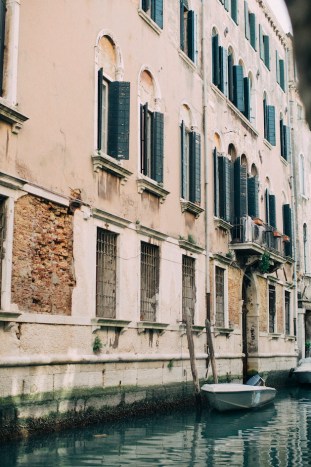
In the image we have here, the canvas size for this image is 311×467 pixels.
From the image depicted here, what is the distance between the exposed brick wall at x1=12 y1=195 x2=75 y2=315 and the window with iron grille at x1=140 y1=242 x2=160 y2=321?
245 cm

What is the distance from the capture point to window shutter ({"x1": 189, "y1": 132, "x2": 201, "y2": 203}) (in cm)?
1355

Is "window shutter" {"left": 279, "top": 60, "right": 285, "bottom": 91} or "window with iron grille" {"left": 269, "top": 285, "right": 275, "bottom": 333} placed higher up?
"window shutter" {"left": 279, "top": 60, "right": 285, "bottom": 91}

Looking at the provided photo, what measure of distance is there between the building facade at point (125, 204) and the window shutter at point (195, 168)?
31 mm

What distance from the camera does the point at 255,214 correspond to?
→ 1745cm

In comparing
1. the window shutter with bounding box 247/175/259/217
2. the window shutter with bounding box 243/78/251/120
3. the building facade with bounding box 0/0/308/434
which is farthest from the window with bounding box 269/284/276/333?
the window shutter with bounding box 243/78/251/120

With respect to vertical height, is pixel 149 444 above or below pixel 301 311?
below

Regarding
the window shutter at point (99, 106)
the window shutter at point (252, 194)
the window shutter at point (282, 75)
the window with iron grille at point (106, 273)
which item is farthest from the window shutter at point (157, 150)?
the window shutter at point (282, 75)

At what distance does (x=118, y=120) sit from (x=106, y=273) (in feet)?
7.81

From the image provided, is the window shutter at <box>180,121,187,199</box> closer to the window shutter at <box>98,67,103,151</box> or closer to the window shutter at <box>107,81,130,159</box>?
the window shutter at <box>107,81,130,159</box>

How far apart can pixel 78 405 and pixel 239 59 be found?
1196 centimetres

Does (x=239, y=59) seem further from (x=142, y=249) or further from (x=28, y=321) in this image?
(x=28, y=321)

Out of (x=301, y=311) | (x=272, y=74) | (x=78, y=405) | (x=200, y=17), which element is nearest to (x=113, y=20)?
(x=200, y=17)

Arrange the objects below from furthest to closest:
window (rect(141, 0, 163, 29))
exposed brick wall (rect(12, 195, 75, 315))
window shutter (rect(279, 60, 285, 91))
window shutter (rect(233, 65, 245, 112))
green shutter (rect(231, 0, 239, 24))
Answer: window shutter (rect(279, 60, 285, 91)), green shutter (rect(231, 0, 239, 24)), window shutter (rect(233, 65, 245, 112)), window (rect(141, 0, 163, 29)), exposed brick wall (rect(12, 195, 75, 315))

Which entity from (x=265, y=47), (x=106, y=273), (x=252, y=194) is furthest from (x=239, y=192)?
(x=265, y=47)
